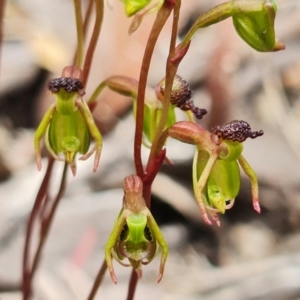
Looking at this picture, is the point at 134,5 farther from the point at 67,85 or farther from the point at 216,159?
the point at 216,159

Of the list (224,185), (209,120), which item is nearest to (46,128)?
(224,185)

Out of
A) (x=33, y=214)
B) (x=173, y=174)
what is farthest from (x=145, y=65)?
(x=173, y=174)

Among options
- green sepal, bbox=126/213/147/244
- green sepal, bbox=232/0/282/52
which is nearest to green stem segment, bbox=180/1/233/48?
green sepal, bbox=232/0/282/52

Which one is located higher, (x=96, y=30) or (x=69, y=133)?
(x=96, y=30)

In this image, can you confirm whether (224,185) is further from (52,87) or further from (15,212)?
(15,212)

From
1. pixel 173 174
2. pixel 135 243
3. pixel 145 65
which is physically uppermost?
pixel 145 65

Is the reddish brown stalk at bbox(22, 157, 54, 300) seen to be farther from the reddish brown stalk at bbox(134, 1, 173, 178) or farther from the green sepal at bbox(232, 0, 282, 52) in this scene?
the green sepal at bbox(232, 0, 282, 52)

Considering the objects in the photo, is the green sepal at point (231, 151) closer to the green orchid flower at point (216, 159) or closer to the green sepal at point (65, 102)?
the green orchid flower at point (216, 159)
